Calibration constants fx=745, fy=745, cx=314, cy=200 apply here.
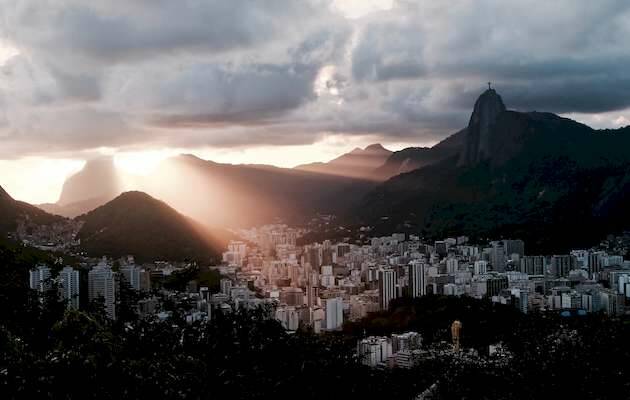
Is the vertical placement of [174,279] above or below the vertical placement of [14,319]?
below

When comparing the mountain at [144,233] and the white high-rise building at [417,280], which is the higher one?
the mountain at [144,233]

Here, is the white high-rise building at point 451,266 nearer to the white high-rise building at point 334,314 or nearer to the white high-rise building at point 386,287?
the white high-rise building at point 386,287

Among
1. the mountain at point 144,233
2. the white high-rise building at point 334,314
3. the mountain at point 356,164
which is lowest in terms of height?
the white high-rise building at point 334,314

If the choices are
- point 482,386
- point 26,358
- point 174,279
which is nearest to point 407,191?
point 174,279

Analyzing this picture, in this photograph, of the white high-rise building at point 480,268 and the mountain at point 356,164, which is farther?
the mountain at point 356,164

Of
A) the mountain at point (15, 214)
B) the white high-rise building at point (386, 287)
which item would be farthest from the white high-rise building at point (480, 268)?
the mountain at point (15, 214)

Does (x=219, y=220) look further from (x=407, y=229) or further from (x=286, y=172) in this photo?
(x=407, y=229)

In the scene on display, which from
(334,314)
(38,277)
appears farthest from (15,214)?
(38,277)
